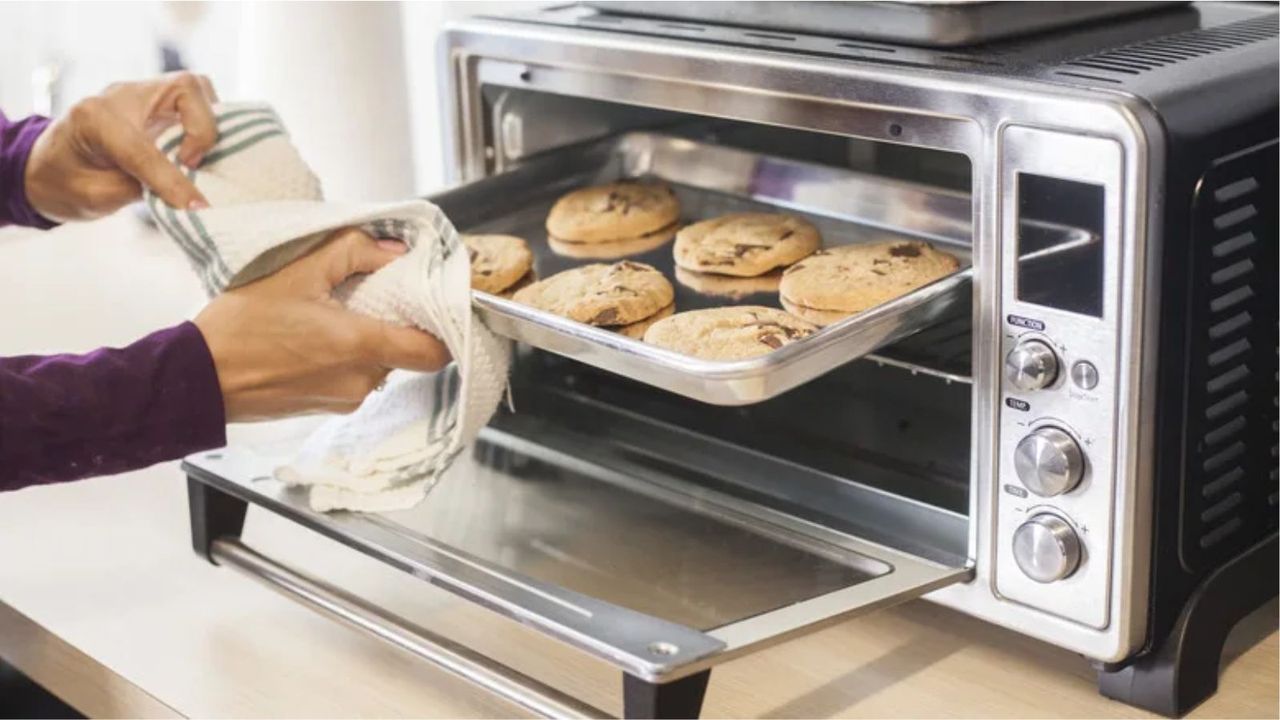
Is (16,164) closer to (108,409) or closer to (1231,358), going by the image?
(108,409)

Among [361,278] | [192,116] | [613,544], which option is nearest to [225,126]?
[192,116]

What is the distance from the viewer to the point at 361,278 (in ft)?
2.98

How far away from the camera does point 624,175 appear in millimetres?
1168

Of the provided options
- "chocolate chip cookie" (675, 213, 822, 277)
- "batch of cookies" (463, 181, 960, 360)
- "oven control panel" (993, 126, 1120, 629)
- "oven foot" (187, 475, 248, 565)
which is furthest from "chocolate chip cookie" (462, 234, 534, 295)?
"oven control panel" (993, 126, 1120, 629)

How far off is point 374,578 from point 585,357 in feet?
0.88

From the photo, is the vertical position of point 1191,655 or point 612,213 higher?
point 612,213

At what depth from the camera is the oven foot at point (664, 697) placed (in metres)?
A: 0.72

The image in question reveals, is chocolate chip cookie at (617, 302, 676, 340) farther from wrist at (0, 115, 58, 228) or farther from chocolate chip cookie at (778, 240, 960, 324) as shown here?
wrist at (0, 115, 58, 228)

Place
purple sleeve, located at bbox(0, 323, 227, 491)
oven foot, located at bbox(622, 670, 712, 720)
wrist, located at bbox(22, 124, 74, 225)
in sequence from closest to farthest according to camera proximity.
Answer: oven foot, located at bbox(622, 670, 712, 720) → purple sleeve, located at bbox(0, 323, 227, 491) → wrist, located at bbox(22, 124, 74, 225)

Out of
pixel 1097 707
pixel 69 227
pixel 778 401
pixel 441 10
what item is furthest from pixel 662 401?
pixel 69 227

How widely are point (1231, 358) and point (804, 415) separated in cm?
29

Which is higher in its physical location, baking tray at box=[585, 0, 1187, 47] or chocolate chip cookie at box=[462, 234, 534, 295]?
baking tray at box=[585, 0, 1187, 47]

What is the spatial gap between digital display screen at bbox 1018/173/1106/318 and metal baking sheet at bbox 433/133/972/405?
1.8 inches

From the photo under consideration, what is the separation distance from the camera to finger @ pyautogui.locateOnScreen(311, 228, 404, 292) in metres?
0.90
